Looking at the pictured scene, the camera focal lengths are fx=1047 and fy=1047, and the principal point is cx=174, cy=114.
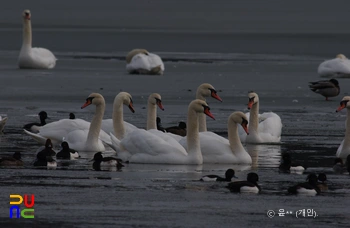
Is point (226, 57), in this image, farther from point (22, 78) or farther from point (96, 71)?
point (22, 78)

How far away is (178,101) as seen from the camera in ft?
63.7

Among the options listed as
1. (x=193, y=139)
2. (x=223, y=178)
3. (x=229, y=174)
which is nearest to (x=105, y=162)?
(x=193, y=139)

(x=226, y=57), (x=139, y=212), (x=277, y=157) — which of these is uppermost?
(x=226, y=57)

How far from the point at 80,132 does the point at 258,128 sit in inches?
115

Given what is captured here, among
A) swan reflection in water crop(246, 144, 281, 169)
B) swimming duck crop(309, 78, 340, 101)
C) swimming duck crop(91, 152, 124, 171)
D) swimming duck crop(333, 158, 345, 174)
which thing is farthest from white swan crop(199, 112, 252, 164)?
swimming duck crop(309, 78, 340, 101)

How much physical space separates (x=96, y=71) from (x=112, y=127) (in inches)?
427

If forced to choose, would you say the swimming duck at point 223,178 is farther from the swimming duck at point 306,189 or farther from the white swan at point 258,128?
the white swan at point 258,128

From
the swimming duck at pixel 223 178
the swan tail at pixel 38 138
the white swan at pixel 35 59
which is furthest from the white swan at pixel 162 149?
the white swan at pixel 35 59

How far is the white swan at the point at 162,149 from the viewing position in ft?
39.8

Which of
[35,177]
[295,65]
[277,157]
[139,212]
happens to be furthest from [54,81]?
[139,212]

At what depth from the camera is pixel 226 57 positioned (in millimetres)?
31922

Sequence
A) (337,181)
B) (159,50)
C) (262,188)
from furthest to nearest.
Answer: (159,50), (337,181), (262,188)

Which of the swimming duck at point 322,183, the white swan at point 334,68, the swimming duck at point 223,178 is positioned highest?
the white swan at point 334,68

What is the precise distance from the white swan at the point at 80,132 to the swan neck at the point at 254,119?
7.23 ft
